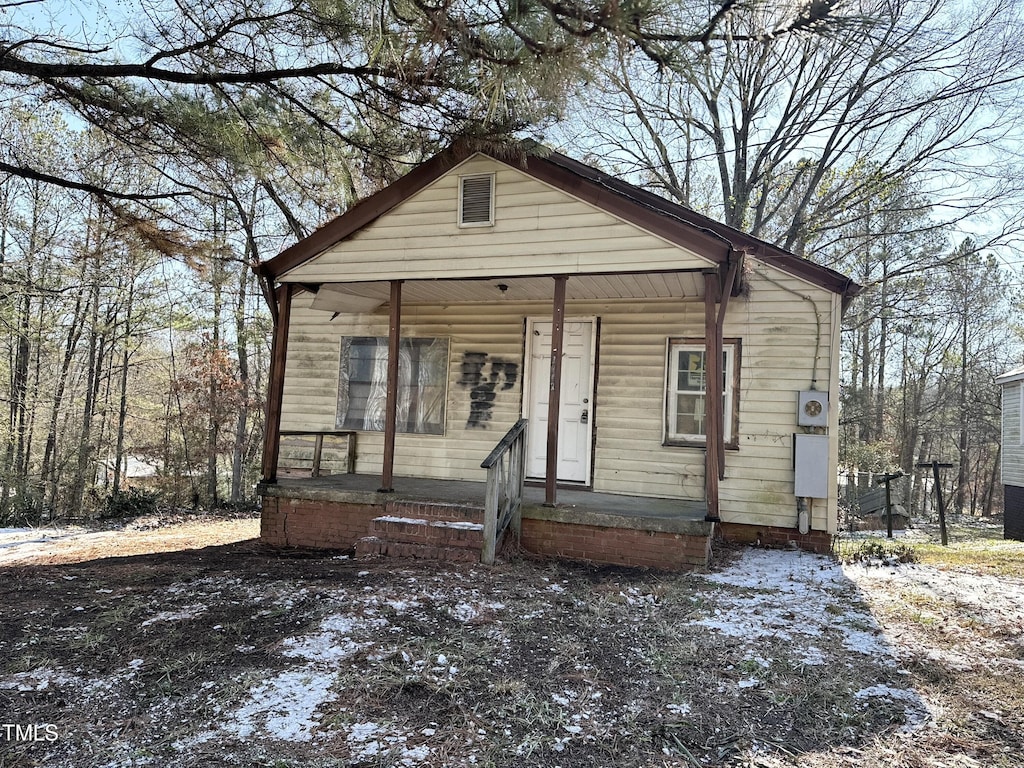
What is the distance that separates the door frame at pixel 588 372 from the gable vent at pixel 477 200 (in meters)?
1.63

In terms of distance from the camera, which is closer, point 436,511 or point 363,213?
point 436,511

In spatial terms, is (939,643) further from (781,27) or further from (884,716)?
(781,27)

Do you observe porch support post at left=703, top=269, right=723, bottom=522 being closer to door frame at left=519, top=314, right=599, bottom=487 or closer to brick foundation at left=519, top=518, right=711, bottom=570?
brick foundation at left=519, top=518, right=711, bottom=570

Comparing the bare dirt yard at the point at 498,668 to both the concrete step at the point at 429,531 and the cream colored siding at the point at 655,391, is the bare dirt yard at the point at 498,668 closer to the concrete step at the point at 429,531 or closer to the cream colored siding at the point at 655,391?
the concrete step at the point at 429,531

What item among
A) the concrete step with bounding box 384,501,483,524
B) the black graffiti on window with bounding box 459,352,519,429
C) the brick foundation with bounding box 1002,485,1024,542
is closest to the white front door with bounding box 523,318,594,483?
the black graffiti on window with bounding box 459,352,519,429

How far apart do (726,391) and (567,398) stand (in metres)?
1.92

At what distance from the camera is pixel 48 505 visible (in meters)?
13.3

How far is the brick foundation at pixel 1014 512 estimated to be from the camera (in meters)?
14.3

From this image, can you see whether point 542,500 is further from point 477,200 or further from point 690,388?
point 477,200

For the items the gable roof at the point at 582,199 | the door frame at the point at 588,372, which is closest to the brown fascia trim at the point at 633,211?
the gable roof at the point at 582,199

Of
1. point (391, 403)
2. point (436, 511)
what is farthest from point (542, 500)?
point (391, 403)

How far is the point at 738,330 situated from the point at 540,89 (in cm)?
439

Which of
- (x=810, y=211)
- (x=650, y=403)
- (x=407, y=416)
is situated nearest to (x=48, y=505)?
(x=407, y=416)

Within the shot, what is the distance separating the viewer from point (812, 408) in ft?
22.8
